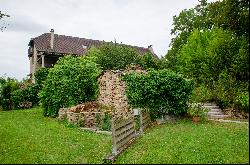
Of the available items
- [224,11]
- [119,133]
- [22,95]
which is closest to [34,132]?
[119,133]

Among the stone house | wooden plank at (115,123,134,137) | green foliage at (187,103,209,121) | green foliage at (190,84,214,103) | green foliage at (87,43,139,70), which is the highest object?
the stone house

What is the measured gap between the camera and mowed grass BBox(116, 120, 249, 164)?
33.8ft

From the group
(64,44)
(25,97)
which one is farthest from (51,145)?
(64,44)

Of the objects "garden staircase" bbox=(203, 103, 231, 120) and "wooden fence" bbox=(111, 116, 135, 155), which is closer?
"wooden fence" bbox=(111, 116, 135, 155)

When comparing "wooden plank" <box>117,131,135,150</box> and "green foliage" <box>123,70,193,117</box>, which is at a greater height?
"green foliage" <box>123,70,193,117</box>

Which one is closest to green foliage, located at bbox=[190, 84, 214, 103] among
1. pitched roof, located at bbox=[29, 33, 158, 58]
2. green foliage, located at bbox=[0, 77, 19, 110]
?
green foliage, located at bbox=[0, 77, 19, 110]

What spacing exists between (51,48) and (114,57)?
48.4ft

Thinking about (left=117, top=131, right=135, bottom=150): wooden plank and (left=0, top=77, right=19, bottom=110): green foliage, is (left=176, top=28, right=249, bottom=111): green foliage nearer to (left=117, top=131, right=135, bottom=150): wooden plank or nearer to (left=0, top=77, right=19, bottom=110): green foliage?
(left=117, top=131, right=135, bottom=150): wooden plank

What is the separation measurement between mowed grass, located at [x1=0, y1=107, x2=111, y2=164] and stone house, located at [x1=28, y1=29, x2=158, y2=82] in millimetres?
27513

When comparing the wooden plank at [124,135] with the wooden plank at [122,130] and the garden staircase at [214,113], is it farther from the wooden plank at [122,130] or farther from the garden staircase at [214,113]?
the garden staircase at [214,113]

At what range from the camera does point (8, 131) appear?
17.4 meters

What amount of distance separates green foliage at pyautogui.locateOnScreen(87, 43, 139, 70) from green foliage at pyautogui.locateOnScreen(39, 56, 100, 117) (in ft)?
25.2

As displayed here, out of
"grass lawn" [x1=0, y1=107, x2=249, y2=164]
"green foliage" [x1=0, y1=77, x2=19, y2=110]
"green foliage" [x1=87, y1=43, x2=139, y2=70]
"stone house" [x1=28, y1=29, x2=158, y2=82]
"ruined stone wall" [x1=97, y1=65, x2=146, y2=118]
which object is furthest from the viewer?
"stone house" [x1=28, y1=29, x2=158, y2=82]

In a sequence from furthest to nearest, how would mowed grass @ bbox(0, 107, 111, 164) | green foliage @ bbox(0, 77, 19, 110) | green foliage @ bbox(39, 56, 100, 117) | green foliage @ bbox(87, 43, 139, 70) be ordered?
1. green foliage @ bbox(0, 77, 19, 110)
2. green foliage @ bbox(87, 43, 139, 70)
3. green foliage @ bbox(39, 56, 100, 117)
4. mowed grass @ bbox(0, 107, 111, 164)
